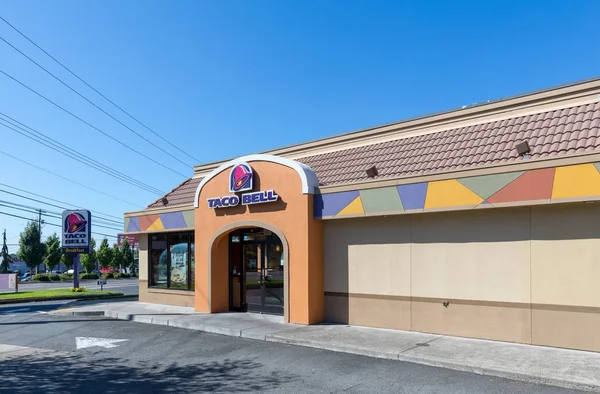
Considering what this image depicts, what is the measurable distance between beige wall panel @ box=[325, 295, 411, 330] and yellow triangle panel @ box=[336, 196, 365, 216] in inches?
83.2

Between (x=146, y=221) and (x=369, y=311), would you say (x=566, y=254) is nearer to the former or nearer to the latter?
(x=369, y=311)

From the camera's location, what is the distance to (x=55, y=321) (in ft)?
46.9

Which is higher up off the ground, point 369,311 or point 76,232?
point 76,232

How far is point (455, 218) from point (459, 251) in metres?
0.72

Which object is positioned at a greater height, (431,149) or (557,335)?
(431,149)

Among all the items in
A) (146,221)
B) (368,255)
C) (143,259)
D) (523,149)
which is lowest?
(143,259)

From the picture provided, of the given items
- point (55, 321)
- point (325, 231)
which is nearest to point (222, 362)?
point (325, 231)

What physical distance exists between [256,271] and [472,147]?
7.26 m

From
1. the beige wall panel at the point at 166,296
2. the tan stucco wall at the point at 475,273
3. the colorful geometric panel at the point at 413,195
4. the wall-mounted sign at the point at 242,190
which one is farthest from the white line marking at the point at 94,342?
the colorful geometric panel at the point at 413,195

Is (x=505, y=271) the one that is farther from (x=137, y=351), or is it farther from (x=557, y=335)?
(x=137, y=351)

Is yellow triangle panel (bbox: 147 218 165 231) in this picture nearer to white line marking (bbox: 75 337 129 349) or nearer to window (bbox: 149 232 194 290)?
window (bbox: 149 232 194 290)

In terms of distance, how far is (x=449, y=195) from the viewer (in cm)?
1009

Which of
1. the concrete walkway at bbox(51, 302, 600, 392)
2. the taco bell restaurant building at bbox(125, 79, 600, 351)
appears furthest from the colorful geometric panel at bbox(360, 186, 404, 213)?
the concrete walkway at bbox(51, 302, 600, 392)

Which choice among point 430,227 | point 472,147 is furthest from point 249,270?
point 472,147
